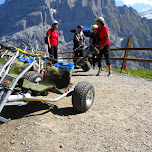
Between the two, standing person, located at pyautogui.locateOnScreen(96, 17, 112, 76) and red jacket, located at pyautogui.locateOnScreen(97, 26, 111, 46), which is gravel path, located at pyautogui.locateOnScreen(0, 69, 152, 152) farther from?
red jacket, located at pyautogui.locateOnScreen(97, 26, 111, 46)

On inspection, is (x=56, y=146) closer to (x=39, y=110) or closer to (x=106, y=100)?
(x=39, y=110)

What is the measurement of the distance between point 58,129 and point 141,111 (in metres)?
1.71

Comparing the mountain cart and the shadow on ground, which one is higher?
the mountain cart

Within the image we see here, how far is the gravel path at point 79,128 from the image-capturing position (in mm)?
2242

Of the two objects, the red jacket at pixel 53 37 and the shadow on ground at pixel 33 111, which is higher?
the red jacket at pixel 53 37

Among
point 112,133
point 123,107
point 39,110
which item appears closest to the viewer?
point 112,133

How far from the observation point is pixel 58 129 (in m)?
2.64

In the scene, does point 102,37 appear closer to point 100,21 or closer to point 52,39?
point 100,21

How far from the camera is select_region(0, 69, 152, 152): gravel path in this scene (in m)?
2.24

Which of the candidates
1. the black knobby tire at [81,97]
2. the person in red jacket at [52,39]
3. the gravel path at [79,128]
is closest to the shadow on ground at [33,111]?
the gravel path at [79,128]

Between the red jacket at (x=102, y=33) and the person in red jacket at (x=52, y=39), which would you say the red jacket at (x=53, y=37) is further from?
the red jacket at (x=102, y=33)

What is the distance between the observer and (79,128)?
2686mm

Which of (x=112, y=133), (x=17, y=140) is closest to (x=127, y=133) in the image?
(x=112, y=133)

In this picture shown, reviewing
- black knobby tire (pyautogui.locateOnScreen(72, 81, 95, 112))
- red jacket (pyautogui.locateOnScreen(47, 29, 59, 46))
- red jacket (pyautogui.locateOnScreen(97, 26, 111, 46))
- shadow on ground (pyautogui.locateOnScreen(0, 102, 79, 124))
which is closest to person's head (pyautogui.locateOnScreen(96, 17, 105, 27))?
red jacket (pyautogui.locateOnScreen(97, 26, 111, 46))
